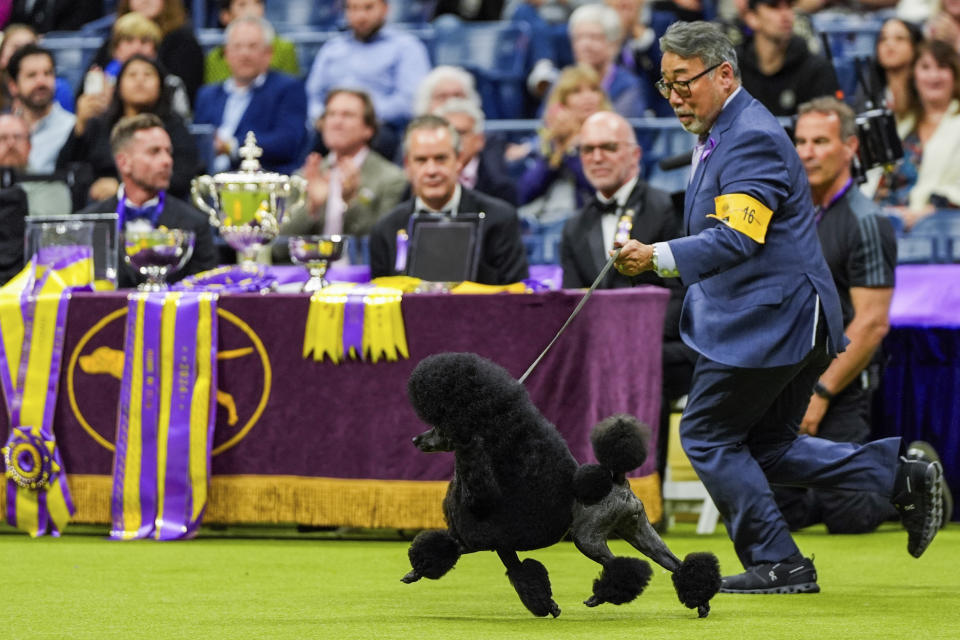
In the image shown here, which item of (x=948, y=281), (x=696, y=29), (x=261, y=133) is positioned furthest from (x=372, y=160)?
(x=696, y=29)

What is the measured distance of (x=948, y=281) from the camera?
6352 mm

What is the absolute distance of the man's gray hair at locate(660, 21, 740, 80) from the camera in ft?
13.5

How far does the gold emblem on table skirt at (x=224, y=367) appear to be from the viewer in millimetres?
5691

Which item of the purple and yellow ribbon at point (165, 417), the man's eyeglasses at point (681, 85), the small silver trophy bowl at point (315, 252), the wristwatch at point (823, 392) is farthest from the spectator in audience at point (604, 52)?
the man's eyeglasses at point (681, 85)

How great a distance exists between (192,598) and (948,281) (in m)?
3.51

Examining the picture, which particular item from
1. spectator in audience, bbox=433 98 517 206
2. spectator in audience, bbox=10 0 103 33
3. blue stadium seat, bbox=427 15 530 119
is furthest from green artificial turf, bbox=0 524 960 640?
spectator in audience, bbox=10 0 103 33

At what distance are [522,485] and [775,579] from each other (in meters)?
0.91

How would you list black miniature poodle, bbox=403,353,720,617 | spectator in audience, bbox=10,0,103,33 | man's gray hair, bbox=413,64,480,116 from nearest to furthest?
1. black miniature poodle, bbox=403,353,720,617
2. man's gray hair, bbox=413,64,480,116
3. spectator in audience, bbox=10,0,103,33

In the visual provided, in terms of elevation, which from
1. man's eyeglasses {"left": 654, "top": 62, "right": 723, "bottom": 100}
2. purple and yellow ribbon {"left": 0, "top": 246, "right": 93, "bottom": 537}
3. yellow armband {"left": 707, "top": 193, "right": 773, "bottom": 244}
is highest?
man's eyeglasses {"left": 654, "top": 62, "right": 723, "bottom": 100}

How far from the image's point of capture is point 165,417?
18.6 feet

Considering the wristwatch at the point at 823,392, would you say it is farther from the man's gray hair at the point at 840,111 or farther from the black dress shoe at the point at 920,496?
the black dress shoe at the point at 920,496

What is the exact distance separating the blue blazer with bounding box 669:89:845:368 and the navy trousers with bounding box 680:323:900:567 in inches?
2.4

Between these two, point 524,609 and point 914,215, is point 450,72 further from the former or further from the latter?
point 524,609

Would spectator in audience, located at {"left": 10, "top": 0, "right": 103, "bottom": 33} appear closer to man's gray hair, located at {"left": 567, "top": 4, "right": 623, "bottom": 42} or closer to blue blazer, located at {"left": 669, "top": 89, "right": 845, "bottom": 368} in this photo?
man's gray hair, located at {"left": 567, "top": 4, "right": 623, "bottom": 42}
